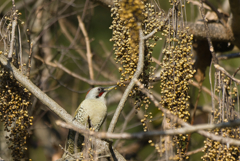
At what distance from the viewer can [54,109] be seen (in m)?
2.76

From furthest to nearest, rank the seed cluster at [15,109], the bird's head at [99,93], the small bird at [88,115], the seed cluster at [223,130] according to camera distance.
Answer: the bird's head at [99,93]
the small bird at [88,115]
the seed cluster at [15,109]
the seed cluster at [223,130]

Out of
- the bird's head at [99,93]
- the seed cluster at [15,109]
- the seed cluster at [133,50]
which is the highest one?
the seed cluster at [133,50]

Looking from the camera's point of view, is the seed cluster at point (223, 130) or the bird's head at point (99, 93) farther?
the bird's head at point (99, 93)

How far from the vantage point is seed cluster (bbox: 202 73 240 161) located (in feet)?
7.02

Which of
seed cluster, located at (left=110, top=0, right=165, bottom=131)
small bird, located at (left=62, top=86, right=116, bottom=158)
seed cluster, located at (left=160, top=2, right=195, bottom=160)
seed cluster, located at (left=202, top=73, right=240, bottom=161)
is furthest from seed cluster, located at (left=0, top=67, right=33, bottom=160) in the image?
seed cluster, located at (left=202, top=73, right=240, bottom=161)

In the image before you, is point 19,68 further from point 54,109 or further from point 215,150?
point 215,150

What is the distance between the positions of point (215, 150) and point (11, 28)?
7.77 feet

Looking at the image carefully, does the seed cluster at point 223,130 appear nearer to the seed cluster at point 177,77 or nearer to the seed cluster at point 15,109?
the seed cluster at point 177,77

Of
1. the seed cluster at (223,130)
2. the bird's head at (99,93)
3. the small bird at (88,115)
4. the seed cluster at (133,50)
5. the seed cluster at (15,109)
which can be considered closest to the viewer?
the seed cluster at (223,130)

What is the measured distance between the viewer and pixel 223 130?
2215mm

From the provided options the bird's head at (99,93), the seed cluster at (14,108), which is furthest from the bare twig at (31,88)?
the bird's head at (99,93)

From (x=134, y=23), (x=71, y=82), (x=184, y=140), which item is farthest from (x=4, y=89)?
(x=71, y=82)

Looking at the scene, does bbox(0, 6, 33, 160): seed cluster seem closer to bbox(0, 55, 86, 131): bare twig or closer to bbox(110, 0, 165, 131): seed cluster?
bbox(0, 55, 86, 131): bare twig

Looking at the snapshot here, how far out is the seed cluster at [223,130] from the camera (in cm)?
214
